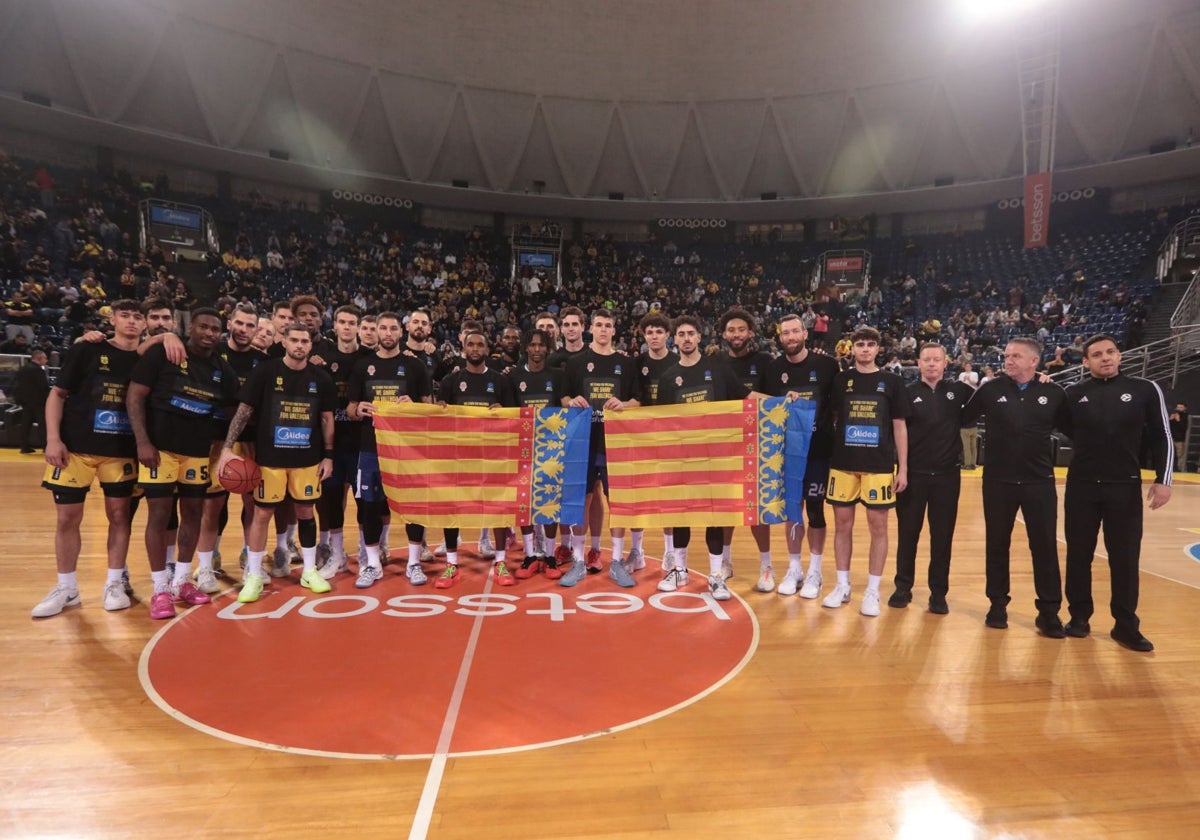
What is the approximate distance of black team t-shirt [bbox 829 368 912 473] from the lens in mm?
4730

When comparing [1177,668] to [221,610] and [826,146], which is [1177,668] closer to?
[221,610]

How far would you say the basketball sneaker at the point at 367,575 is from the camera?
5.14 metres

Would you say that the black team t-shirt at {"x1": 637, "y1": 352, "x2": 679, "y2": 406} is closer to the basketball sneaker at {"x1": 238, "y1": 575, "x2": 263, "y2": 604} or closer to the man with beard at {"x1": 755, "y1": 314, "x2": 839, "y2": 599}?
the man with beard at {"x1": 755, "y1": 314, "x2": 839, "y2": 599}

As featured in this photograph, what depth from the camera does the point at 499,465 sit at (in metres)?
5.46

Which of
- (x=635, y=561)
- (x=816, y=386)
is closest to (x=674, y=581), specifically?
(x=635, y=561)

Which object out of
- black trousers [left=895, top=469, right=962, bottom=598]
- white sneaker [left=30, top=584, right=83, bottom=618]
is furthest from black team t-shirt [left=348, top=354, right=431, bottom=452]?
black trousers [left=895, top=469, right=962, bottom=598]

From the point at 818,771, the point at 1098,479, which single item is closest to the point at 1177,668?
the point at 1098,479

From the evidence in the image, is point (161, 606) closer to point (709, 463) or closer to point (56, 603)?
point (56, 603)

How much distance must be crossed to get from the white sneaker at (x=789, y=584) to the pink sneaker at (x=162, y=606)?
16.2 feet

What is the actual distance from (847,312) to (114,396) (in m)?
25.2

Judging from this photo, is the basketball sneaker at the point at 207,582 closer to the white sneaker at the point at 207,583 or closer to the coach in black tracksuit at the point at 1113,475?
the white sneaker at the point at 207,583

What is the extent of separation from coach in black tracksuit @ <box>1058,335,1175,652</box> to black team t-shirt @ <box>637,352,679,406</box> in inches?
125

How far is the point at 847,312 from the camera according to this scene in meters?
24.8

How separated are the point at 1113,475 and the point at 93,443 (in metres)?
7.60
